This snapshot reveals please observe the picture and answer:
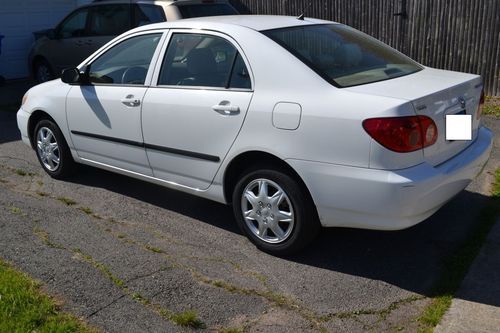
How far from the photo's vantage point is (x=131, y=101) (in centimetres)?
508

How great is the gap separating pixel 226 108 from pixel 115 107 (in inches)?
50.8

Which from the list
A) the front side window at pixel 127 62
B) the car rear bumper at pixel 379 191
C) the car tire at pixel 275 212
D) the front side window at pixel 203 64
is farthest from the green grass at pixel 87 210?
the car rear bumper at pixel 379 191

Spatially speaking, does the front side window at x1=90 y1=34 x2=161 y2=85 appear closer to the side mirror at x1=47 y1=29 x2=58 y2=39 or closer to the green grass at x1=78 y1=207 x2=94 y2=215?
the green grass at x1=78 y1=207 x2=94 y2=215

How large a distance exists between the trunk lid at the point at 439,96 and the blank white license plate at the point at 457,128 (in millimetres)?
40

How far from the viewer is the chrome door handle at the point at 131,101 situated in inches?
198

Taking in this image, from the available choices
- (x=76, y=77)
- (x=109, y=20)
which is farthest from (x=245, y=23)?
(x=109, y=20)

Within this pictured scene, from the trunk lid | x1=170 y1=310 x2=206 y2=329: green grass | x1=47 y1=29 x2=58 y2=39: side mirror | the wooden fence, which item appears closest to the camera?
x1=170 y1=310 x2=206 y2=329: green grass

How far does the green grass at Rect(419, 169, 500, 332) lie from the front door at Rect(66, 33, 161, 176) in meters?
2.51

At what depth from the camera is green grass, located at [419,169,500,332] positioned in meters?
3.60

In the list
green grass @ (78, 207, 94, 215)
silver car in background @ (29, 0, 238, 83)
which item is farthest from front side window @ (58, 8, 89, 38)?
green grass @ (78, 207, 94, 215)

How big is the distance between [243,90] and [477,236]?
2102mm

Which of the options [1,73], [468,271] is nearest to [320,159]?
[468,271]

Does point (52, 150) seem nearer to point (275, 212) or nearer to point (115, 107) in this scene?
point (115, 107)

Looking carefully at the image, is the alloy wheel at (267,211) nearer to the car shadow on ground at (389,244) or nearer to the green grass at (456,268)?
the car shadow on ground at (389,244)
